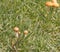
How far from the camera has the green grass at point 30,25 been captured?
2695 millimetres

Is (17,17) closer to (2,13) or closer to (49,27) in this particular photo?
(2,13)

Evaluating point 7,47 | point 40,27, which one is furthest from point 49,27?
point 7,47

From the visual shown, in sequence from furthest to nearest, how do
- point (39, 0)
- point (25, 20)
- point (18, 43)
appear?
point (39, 0), point (25, 20), point (18, 43)

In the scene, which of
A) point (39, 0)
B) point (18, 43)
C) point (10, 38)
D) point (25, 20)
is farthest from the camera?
point (39, 0)

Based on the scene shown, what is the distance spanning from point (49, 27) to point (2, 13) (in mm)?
506

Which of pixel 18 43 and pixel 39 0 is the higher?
pixel 39 0

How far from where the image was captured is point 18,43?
258cm

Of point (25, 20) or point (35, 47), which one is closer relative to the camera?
point (35, 47)

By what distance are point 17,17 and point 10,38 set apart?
0.28 meters

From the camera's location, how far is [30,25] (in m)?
2.90

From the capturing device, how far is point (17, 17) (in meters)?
2.93

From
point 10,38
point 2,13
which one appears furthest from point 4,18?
point 10,38

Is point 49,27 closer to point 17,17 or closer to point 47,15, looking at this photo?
point 47,15

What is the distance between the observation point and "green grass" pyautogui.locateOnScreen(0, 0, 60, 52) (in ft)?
8.84
